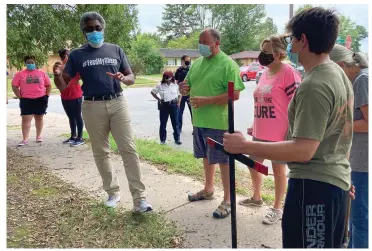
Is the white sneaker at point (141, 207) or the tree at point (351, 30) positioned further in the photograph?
the white sneaker at point (141, 207)

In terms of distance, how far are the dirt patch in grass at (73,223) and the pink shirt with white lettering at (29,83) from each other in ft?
9.73

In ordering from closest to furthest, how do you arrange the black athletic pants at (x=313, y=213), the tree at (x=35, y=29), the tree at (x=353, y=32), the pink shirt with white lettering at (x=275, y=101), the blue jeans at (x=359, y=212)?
1. the black athletic pants at (x=313, y=213)
2. the tree at (x=353, y=32)
3. the blue jeans at (x=359, y=212)
4. the pink shirt with white lettering at (x=275, y=101)
5. the tree at (x=35, y=29)

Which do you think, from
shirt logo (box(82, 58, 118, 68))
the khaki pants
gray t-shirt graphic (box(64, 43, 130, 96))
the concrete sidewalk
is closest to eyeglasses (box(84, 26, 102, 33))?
gray t-shirt graphic (box(64, 43, 130, 96))

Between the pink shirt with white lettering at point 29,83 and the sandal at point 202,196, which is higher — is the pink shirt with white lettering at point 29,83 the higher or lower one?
the higher one

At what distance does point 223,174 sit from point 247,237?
0.71 metres

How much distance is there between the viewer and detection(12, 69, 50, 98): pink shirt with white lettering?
6965 mm

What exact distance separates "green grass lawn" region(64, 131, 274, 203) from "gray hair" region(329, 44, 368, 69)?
1984 millimetres

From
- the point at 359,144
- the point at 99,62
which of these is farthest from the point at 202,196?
the point at 359,144

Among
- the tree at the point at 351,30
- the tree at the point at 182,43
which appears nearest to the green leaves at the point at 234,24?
the tree at the point at 182,43

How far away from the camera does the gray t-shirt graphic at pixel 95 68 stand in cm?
355

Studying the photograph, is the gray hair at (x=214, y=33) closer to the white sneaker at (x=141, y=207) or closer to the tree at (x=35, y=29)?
the white sneaker at (x=141, y=207)

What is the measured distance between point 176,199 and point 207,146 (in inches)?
31.2

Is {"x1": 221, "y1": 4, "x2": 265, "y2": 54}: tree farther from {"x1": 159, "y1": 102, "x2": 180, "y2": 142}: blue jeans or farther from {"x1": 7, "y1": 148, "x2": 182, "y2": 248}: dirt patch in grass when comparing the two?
{"x1": 7, "y1": 148, "x2": 182, "y2": 248}: dirt patch in grass

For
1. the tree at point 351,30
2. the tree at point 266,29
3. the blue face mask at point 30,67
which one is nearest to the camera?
the tree at point 351,30
